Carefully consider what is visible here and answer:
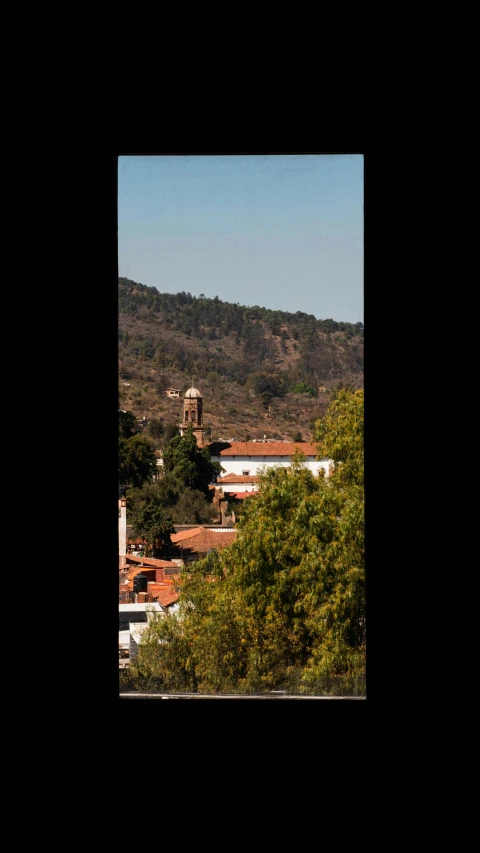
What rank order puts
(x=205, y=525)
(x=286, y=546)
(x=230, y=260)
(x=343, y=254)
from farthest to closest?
(x=286, y=546), (x=205, y=525), (x=230, y=260), (x=343, y=254)

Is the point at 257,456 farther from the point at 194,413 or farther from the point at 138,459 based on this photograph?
the point at 138,459

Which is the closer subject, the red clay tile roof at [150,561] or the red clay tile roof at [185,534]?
the red clay tile roof at [150,561]

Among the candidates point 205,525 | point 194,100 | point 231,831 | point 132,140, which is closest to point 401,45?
point 194,100

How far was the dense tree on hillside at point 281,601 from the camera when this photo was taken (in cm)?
571

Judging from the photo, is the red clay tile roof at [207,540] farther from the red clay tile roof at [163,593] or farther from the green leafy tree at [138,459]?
the green leafy tree at [138,459]

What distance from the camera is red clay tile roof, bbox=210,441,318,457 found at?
4.86 metres

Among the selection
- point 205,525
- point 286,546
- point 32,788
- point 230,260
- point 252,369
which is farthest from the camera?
point 286,546

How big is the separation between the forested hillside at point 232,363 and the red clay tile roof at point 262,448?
10 centimetres

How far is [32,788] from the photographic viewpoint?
1821 mm

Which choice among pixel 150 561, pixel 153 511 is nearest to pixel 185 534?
pixel 150 561

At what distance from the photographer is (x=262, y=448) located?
5.46 metres

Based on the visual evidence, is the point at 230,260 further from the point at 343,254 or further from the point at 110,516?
the point at 110,516

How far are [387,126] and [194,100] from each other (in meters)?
0.47

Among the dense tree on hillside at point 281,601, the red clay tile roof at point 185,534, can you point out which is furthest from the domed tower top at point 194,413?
the dense tree on hillside at point 281,601
